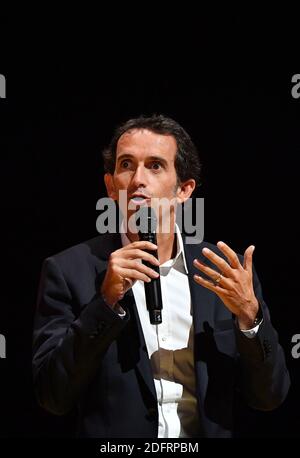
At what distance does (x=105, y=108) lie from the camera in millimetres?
2861

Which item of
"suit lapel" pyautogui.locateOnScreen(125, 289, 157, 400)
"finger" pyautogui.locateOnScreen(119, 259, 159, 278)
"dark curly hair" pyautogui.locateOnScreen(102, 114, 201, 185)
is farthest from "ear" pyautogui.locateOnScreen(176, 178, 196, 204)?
"finger" pyautogui.locateOnScreen(119, 259, 159, 278)

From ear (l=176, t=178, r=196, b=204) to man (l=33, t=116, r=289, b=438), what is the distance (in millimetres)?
74

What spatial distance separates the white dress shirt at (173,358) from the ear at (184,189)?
25 centimetres

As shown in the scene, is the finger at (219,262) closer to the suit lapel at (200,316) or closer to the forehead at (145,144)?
the suit lapel at (200,316)

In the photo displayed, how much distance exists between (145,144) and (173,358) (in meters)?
0.69

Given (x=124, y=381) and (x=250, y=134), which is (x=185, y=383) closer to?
(x=124, y=381)

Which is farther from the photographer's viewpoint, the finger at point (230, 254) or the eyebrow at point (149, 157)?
the eyebrow at point (149, 157)

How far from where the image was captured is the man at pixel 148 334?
1874 millimetres

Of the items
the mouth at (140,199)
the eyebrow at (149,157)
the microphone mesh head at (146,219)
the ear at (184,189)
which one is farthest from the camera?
the ear at (184,189)

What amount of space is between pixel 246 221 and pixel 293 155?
35cm

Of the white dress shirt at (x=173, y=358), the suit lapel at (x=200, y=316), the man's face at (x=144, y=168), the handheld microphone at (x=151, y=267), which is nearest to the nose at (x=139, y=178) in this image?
the man's face at (x=144, y=168)

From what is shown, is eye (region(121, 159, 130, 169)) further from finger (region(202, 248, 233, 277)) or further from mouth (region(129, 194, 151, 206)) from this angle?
finger (region(202, 248, 233, 277))
